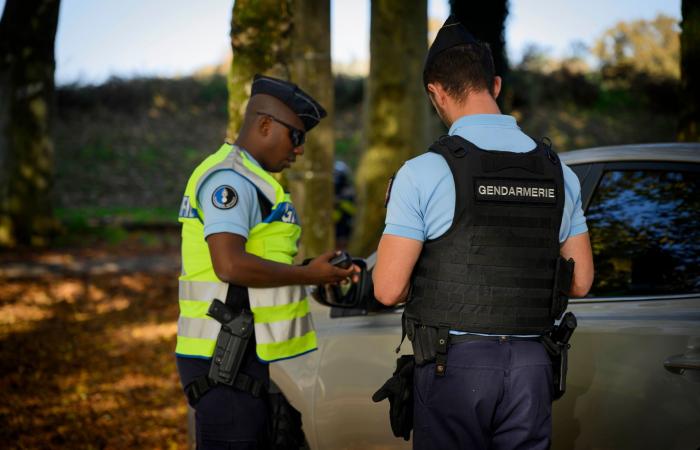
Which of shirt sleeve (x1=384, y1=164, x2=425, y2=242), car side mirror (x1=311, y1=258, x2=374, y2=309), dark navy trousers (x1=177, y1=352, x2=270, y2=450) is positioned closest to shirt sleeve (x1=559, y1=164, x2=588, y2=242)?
shirt sleeve (x1=384, y1=164, x2=425, y2=242)

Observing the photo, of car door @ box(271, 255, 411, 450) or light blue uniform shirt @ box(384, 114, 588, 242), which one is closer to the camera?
light blue uniform shirt @ box(384, 114, 588, 242)

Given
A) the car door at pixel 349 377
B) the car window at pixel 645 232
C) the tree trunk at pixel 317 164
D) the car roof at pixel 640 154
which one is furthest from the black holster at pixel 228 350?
the tree trunk at pixel 317 164

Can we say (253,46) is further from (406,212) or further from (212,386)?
(406,212)

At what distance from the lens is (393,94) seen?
10117mm

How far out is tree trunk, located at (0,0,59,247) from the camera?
1291cm

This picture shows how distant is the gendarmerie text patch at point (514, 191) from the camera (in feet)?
7.85

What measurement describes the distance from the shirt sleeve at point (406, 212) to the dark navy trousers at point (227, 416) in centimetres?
82

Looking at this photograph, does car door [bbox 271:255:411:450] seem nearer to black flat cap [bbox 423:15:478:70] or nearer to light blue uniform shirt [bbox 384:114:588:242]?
light blue uniform shirt [bbox 384:114:588:242]

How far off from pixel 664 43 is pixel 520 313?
2541 centimetres

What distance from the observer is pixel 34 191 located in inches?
521

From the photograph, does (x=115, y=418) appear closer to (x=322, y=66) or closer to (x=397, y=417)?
(x=322, y=66)

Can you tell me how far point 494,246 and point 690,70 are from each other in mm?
4743

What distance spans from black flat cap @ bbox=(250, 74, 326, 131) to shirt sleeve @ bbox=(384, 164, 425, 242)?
0.71m

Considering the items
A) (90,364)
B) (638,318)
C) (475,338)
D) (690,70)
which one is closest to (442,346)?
(475,338)
